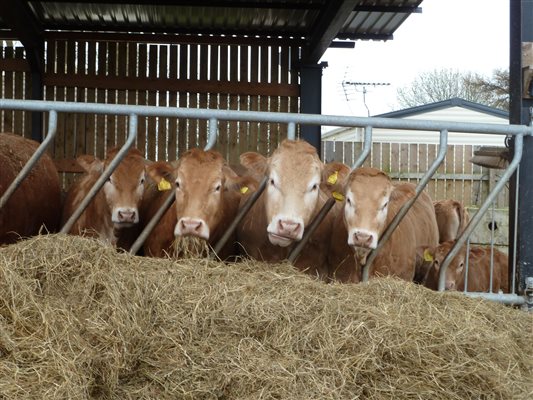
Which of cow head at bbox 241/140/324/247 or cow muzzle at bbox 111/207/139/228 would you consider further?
cow muzzle at bbox 111/207/139/228

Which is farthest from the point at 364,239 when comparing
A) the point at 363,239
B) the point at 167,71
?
the point at 167,71

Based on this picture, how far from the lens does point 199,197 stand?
572cm

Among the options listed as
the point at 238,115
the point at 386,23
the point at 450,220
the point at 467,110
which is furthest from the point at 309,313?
the point at 467,110

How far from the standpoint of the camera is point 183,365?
3.79 m

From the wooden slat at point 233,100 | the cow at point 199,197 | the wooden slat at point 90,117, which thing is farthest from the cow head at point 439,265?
the wooden slat at point 90,117

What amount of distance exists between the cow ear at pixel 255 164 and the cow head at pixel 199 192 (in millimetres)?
489

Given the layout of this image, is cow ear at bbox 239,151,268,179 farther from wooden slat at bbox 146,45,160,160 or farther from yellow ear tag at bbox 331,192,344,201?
wooden slat at bbox 146,45,160,160

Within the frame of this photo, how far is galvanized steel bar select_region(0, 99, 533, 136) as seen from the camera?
5336 millimetres

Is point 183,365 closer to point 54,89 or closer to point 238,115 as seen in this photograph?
point 238,115

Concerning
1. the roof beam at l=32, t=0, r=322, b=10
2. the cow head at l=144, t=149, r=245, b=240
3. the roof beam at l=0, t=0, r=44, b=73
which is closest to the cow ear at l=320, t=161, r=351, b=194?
the cow head at l=144, t=149, r=245, b=240

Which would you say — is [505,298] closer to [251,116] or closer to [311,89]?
[251,116]

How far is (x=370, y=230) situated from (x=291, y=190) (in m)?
0.65

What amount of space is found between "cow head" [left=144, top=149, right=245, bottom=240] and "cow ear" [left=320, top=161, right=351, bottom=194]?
2.60 feet

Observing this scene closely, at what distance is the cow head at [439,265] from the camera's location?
24.2ft
